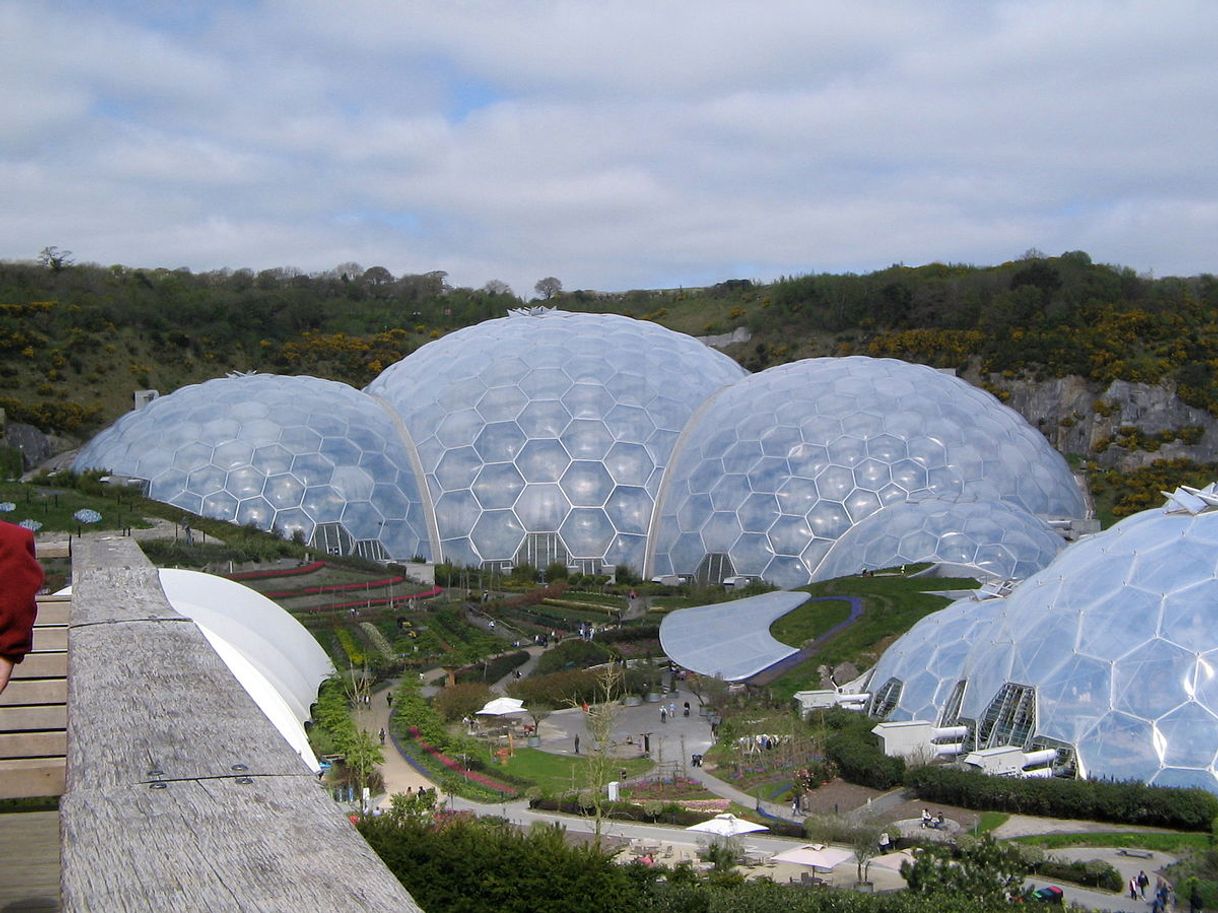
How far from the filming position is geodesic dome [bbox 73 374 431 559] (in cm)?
4056

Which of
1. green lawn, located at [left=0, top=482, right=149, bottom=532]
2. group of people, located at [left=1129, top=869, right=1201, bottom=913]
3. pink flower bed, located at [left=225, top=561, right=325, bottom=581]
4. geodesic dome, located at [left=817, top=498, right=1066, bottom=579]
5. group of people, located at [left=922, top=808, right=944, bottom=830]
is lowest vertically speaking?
group of people, located at [left=922, top=808, right=944, bottom=830]

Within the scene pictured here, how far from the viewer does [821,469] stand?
39.9 meters

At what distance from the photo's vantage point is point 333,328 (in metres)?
79.9

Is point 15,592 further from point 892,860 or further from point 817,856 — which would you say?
point 892,860

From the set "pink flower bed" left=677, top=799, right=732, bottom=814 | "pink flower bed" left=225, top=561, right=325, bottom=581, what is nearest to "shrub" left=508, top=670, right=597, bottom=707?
"pink flower bed" left=677, top=799, right=732, bottom=814

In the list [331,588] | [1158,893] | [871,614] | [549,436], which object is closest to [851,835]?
[1158,893]

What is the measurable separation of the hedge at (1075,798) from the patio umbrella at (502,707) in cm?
870

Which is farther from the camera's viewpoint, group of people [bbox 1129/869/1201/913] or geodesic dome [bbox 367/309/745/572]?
geodesic dome [bbox 367/309/745/572]

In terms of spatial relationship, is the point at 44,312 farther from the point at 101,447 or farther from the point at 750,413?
the point at 750,413

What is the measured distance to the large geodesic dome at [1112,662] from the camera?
19.8 meters

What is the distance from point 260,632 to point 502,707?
5.17 meters

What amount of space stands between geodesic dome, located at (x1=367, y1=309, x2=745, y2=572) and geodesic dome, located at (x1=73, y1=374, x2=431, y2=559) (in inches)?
62.9

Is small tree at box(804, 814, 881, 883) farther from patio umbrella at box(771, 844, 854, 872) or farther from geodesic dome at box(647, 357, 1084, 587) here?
geodesic dome at box(647, 357, 1084, 587)

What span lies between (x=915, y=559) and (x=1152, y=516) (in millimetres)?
11524
